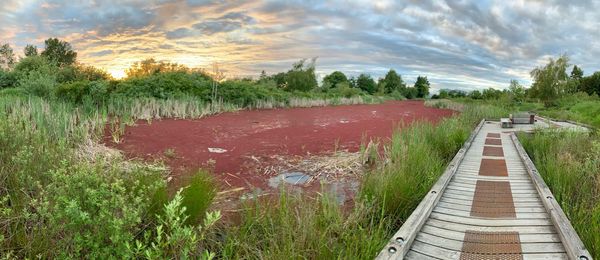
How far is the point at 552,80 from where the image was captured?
27594mm

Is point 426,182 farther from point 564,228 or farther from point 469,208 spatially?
point 564,228

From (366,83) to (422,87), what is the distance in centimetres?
1711

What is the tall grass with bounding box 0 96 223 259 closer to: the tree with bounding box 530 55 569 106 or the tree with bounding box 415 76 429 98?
the tree with bounding box 530 55 569 106

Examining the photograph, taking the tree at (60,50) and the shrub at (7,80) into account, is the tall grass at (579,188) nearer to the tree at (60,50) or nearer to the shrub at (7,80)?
the shrub at (7,80)

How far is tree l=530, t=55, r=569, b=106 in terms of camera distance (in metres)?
27.6

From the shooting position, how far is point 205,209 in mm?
3203

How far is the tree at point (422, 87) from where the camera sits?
6899cm

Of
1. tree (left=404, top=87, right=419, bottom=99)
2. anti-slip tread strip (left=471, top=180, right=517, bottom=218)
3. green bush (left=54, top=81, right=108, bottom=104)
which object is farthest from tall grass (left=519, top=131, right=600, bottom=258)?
tree (left=404, top=87, right=419, bottom=99)

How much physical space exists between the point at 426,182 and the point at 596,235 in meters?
2.14

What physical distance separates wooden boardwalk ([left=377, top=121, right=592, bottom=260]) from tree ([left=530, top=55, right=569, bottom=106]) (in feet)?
87.3

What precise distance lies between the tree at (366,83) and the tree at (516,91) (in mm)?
24703

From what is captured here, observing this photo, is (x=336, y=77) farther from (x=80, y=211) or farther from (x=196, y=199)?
(x=80, y=211)

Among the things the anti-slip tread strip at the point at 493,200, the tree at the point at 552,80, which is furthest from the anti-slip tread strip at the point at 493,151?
the tree at the point at 552,80

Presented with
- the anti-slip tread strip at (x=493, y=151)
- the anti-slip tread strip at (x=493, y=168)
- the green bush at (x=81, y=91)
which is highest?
the green bush at (x=81, y=91)
